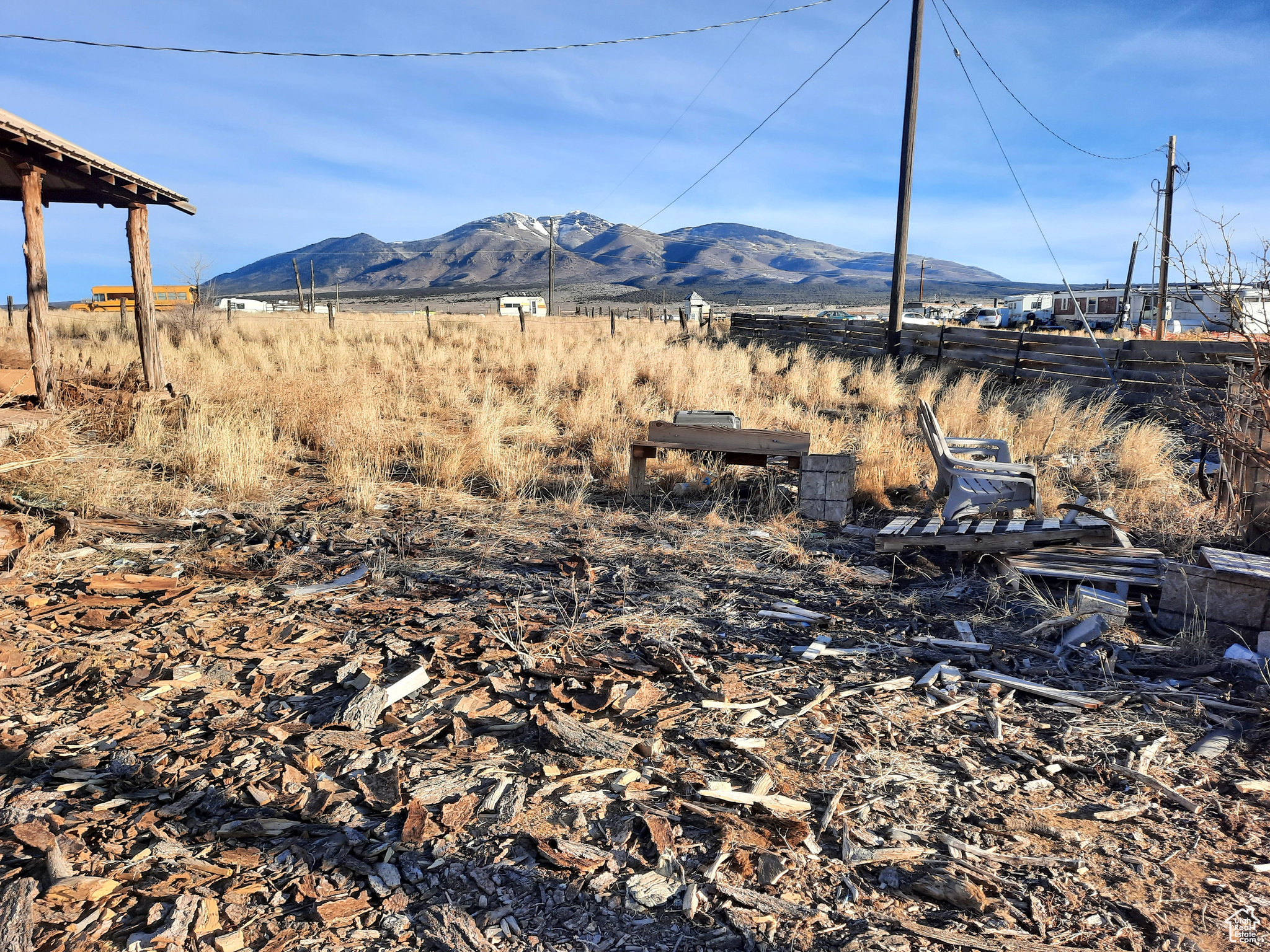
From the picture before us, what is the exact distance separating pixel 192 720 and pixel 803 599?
3394 mm

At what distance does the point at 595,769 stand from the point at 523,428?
290 inches

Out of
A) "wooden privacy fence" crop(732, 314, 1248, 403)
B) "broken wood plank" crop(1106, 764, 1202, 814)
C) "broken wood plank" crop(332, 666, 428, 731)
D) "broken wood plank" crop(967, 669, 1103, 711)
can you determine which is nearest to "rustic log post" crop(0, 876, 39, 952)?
"broken wood plank" crop(332, 666, 428, 731)

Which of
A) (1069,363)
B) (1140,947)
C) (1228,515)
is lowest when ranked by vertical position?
(1140,947)

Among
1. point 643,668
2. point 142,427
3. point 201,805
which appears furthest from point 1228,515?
point 142,427

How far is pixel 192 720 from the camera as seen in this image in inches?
133

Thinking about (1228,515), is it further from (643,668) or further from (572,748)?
(572,748)

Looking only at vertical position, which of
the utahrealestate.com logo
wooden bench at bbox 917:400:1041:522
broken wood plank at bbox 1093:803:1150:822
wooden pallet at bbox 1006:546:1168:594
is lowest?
the utahrealestate.com logo

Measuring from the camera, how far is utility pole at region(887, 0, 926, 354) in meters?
14.1

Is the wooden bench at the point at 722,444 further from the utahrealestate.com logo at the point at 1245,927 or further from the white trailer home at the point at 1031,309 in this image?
the white trailer home at the point at 1031,309

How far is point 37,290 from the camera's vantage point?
9.05 m

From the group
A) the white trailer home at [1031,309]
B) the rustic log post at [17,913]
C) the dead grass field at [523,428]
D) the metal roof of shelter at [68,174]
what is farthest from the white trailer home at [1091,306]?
the rustic log post at [17,913]

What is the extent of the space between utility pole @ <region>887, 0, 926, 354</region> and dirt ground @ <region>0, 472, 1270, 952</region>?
10.9m

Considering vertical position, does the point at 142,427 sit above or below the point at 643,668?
above

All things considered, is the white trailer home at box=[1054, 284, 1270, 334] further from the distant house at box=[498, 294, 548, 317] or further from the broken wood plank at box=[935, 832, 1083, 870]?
the distant house at box=[498, 294, 548, 317]
